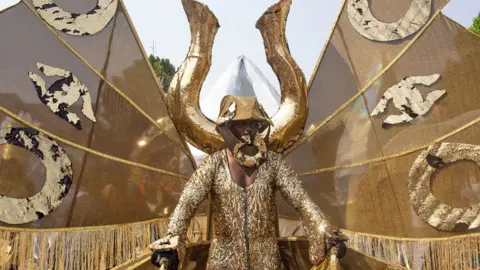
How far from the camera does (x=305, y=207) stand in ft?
6.31

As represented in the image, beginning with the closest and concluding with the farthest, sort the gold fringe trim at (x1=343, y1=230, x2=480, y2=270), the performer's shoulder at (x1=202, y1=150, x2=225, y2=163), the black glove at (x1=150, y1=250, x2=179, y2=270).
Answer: the black glove at (x1=150, y1=250, x2=179, y2=270), the performer's shoulder at (x1=202, y1=150, x2=225, y2=163), the gold fringe trim at (x1=343, y1=230, x2=480, y2=270)

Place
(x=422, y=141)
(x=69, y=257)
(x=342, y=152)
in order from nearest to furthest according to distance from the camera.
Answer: (x=69, y=257) → (x=422, y=141) → (x=342, y=152)

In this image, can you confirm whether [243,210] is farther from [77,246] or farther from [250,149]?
[77,246]

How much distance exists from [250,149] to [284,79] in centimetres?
51

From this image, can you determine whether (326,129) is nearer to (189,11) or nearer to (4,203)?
(189,11)

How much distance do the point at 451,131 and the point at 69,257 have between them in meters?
1.86

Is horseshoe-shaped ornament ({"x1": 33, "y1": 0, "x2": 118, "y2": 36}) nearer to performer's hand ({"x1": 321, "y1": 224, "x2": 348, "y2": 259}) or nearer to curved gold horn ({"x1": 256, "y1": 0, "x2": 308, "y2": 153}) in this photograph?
curved gold horn ({"x1": 256, "y1": 0, "x2": 308, "y2": 153})

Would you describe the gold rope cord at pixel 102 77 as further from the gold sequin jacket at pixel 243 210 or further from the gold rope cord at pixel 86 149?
the gold sequin jacket at pixel 243 210

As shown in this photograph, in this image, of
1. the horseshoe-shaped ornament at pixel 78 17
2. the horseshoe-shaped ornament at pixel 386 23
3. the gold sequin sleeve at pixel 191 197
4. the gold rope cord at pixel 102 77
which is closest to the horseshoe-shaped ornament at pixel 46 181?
the gold rope cord at pixel 102 77

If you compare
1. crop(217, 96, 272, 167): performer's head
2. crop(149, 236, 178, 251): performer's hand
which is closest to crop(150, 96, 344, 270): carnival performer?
crop(217, 96, 272, 167): performer's head

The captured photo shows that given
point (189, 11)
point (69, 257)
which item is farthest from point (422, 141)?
point (69, 257)

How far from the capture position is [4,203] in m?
2.08

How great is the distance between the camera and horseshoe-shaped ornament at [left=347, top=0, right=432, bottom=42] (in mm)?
2395

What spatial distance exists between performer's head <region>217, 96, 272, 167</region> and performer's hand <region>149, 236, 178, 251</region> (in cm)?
41
